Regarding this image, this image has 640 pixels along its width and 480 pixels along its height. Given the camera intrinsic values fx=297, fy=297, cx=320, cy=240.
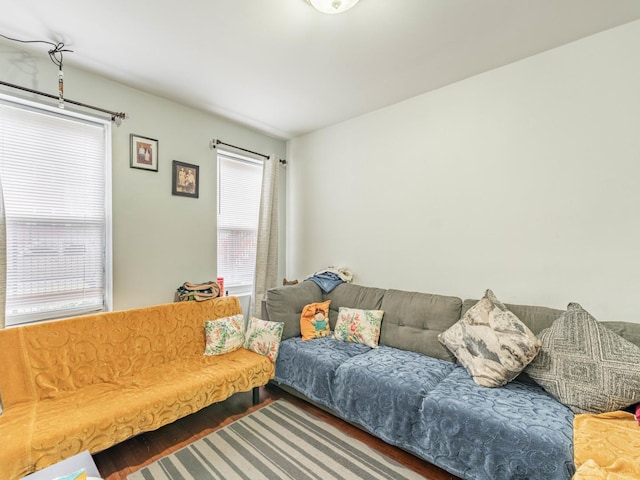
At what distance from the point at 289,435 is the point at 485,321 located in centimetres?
157

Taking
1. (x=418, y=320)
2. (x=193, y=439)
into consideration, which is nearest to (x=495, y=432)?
(x=418, y=320)

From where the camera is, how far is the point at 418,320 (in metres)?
2.47

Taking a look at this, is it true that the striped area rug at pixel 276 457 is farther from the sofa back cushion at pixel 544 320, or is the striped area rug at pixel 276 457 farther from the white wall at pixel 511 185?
the white wall at pixel 511 185

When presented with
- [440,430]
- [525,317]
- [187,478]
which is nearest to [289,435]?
[187,478]

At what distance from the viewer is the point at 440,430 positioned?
164 centimetres

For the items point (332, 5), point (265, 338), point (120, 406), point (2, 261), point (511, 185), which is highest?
point (332, 5)

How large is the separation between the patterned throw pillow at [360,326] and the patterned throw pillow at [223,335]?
2.90 feet

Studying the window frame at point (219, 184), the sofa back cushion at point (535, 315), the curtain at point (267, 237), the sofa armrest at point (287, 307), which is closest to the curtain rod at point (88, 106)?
the window frame at point (219, 184)

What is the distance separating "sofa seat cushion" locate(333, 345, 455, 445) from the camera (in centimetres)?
180

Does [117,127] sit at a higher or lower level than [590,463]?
higher

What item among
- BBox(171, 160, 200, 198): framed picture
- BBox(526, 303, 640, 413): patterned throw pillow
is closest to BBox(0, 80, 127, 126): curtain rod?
BBox(171, 160, 200, 198): framed picture

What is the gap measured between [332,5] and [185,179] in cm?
201

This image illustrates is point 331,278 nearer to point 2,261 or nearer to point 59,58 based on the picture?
point 2,261

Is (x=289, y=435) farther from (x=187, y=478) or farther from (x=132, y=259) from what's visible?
(x=132, y=259)
